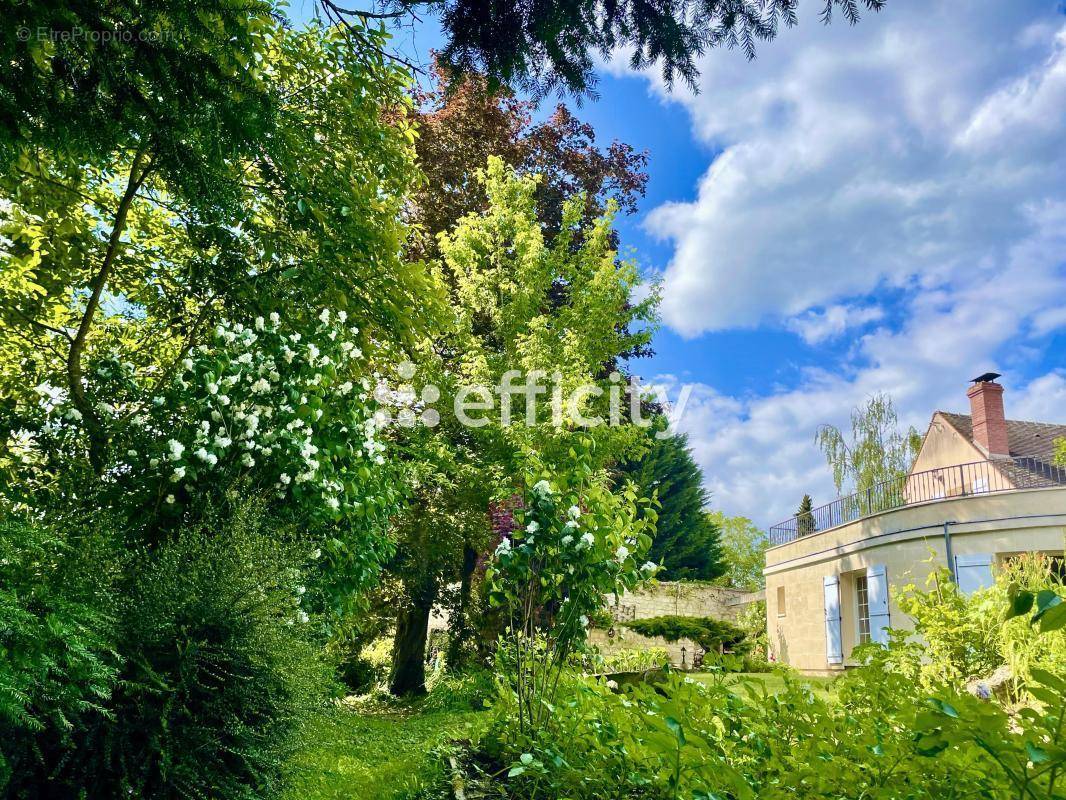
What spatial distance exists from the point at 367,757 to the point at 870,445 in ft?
67.1

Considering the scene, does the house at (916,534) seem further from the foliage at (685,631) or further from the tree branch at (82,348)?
the tree branch at (82,348)

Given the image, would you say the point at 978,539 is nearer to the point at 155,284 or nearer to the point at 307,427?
the point at 307,427

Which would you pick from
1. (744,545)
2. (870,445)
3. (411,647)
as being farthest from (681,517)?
(744,545)

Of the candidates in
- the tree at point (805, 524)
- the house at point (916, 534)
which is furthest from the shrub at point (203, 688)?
the tree at point (805, 524)

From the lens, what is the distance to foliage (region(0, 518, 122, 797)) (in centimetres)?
288

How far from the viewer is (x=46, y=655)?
292 cm

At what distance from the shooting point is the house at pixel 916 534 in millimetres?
13602

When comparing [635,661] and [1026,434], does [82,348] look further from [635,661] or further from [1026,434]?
[1026,434]

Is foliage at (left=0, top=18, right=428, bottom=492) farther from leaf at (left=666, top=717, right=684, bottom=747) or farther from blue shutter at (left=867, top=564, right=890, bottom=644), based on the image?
blue shutter at (left=867, top=564, right=890, bottom=644)

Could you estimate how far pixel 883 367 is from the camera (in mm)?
22125

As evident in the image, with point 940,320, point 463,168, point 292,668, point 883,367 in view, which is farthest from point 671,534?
point 292,668

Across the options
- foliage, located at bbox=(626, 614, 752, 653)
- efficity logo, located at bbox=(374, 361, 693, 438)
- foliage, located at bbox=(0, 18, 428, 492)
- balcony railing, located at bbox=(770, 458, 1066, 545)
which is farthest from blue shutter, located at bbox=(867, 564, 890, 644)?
foliage, located at bbox=(0, 18, 428, 492)

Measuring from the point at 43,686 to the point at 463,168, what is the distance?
12.5m

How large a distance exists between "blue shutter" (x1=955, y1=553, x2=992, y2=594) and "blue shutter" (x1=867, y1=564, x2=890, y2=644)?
1.37 meters
